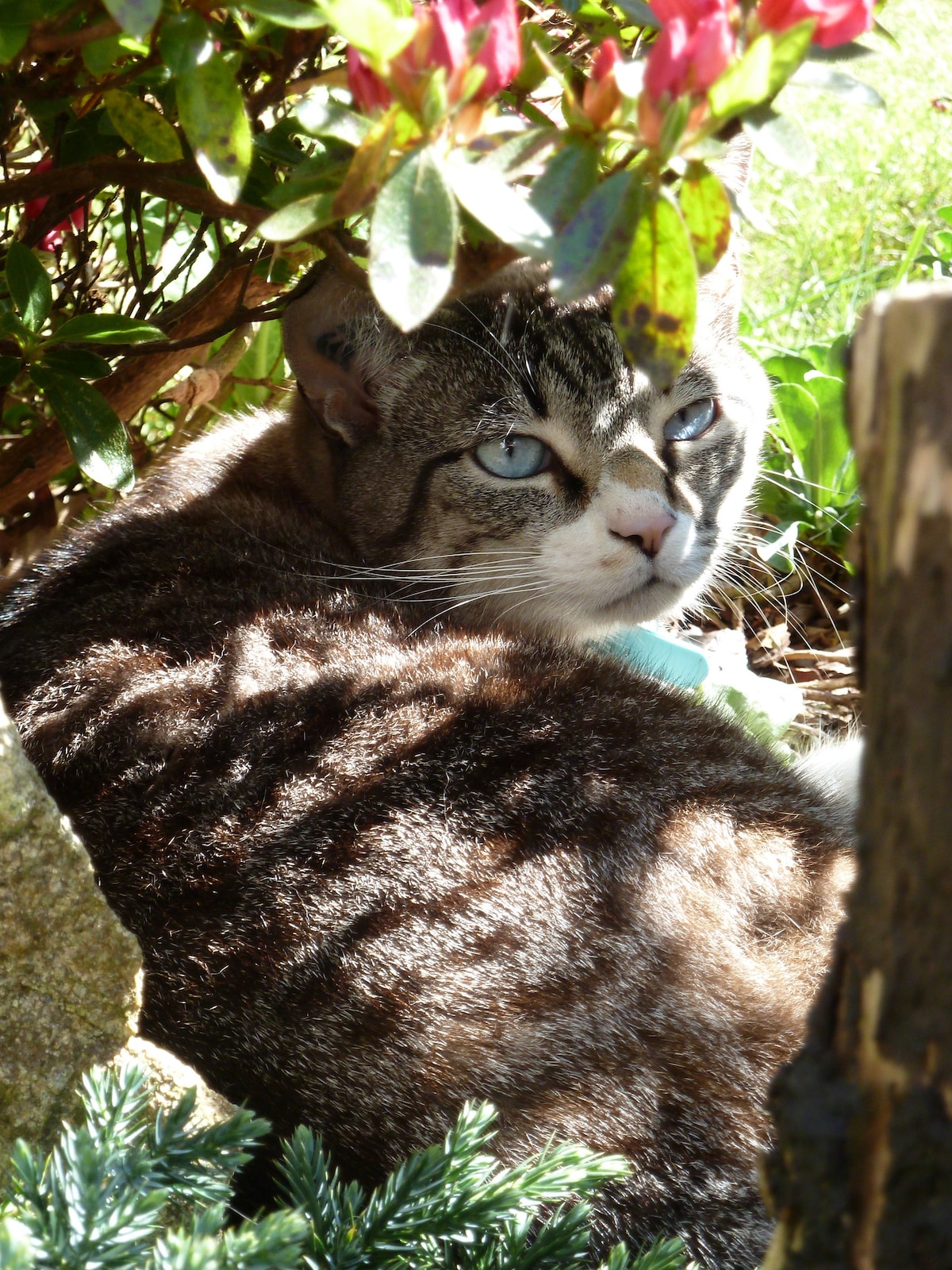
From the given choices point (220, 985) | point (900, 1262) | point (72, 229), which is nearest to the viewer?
point (900, 1262)

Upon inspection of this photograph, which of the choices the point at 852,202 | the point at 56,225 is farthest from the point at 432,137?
the point at 852,202

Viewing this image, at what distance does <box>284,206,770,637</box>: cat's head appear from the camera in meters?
2.55

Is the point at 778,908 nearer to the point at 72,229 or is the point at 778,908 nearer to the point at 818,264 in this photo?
the point at 72,229

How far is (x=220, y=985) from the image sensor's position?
5.50 ft

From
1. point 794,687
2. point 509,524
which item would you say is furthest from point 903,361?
point 794,687

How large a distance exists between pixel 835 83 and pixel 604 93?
24cm

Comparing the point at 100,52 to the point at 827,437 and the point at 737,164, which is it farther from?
the point at 827,437

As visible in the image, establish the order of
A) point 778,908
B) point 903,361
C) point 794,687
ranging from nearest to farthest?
point 903,361, point 778,908, point 794,687

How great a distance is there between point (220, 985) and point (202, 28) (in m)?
1.22

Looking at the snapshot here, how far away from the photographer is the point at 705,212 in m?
1.29

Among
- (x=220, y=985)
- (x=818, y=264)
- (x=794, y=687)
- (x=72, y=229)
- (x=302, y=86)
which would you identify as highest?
(x=302, y=86)

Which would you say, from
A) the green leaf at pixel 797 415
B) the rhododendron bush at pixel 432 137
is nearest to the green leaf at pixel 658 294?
the rhododendron bush at pixel 432 137

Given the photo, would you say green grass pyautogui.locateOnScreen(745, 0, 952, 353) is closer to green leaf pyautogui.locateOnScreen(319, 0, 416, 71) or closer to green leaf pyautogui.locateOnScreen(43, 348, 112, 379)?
green leaf pyautogui.locateOnScreen(43, 348, 112, 379)

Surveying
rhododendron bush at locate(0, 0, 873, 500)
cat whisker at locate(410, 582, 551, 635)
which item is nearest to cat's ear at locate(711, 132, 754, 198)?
rhododendron bush at locate(0, 0, 873, 500)
